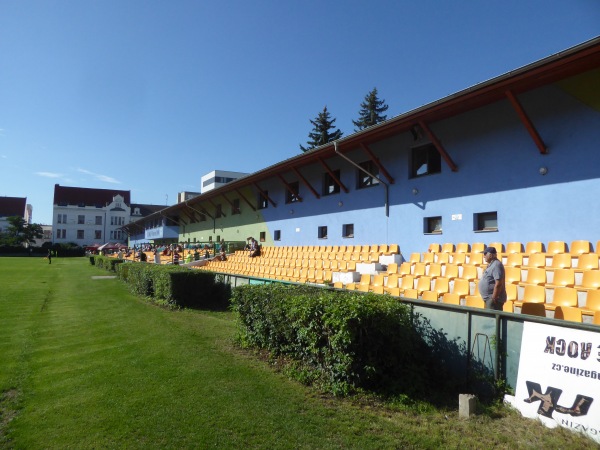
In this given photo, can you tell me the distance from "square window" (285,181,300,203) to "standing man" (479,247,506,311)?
14.5 meters

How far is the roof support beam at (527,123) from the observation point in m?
9.45

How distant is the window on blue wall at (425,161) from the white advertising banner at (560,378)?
29.9 feet

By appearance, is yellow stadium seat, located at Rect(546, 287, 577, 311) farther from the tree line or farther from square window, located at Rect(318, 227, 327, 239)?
the tree line

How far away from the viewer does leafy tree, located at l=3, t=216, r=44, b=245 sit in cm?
7394

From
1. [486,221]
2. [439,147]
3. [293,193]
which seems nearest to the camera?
[486,221]

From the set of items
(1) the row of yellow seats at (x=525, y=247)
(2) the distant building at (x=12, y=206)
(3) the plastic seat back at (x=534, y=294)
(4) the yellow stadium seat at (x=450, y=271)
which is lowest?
(3) the plastic seat back at (x=534, y=294)

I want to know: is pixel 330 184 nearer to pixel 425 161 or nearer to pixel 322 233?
pixel 322 233

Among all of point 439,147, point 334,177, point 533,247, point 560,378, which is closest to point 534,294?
point 533,247

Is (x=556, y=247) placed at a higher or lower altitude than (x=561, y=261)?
higher

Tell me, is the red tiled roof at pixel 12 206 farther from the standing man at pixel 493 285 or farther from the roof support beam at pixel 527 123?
the standing man at pixel 493 285

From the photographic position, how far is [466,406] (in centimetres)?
448

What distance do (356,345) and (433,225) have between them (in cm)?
892

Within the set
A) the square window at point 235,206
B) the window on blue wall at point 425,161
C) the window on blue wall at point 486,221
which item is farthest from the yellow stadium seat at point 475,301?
the square window at point 235,206

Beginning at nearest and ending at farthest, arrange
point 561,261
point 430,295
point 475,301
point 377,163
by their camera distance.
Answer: point 475,301, point 561,261, point 430,295, point 377,163
